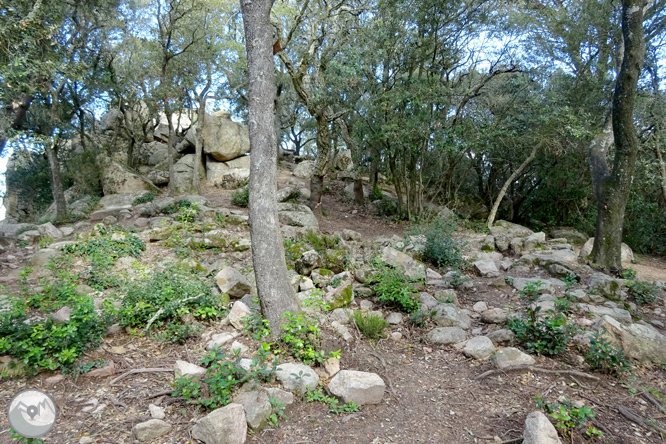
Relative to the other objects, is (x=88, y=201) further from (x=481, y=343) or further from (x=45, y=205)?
(x=481, y=343)

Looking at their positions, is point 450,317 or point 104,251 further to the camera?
point 104,251

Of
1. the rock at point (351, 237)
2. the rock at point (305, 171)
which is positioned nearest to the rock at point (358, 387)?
the rock at point (351, 237)

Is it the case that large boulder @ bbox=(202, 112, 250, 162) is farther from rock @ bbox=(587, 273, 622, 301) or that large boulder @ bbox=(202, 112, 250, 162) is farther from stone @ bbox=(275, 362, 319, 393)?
rock @ bbox=(587, 273, 622, 301)

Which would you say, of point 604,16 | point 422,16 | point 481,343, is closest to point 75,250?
point 481,343

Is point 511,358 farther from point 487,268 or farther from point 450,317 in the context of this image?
point 487,268

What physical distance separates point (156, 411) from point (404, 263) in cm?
447

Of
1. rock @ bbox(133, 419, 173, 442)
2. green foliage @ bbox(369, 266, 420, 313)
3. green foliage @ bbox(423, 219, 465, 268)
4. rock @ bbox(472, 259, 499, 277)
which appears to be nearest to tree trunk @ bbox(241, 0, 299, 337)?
rock @ bbox(133, 419, 173, 442)

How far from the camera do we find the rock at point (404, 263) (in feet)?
19.7

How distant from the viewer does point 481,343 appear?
4.18 meters

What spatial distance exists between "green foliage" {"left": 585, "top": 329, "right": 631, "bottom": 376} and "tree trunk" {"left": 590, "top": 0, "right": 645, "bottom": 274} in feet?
13.6

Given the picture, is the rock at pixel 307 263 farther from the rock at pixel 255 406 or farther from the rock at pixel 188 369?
the rock at pixel 255 406

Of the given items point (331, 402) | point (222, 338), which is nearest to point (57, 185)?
point (222, 338)

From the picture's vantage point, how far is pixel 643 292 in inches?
230

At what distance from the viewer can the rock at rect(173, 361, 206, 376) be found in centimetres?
339
